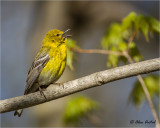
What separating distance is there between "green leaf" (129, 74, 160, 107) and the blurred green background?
282mm

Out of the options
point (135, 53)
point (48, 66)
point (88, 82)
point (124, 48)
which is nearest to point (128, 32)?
point (135, 53)

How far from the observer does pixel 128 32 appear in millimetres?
4746

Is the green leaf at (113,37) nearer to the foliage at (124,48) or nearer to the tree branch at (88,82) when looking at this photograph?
the foliage at (124,48)

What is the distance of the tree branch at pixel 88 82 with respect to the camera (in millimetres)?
3359

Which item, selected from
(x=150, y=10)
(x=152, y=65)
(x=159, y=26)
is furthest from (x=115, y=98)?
(x=152, y=65)

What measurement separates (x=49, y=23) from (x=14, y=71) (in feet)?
21.1

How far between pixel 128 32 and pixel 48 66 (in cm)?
155

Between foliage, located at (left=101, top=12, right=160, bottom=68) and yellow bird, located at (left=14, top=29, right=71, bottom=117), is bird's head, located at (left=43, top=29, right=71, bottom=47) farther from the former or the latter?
foliage, located at (left=101, top=12, right=160, bottom=68)

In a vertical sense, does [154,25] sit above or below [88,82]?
above

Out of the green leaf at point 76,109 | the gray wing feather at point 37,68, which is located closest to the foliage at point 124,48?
the green leaf at point 76,109

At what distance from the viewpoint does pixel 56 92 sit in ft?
12.1

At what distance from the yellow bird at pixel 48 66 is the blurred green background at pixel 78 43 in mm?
1396

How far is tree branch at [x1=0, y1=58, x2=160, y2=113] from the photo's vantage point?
3359 millimetres

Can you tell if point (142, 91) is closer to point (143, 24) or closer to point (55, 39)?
point (143, 24)
